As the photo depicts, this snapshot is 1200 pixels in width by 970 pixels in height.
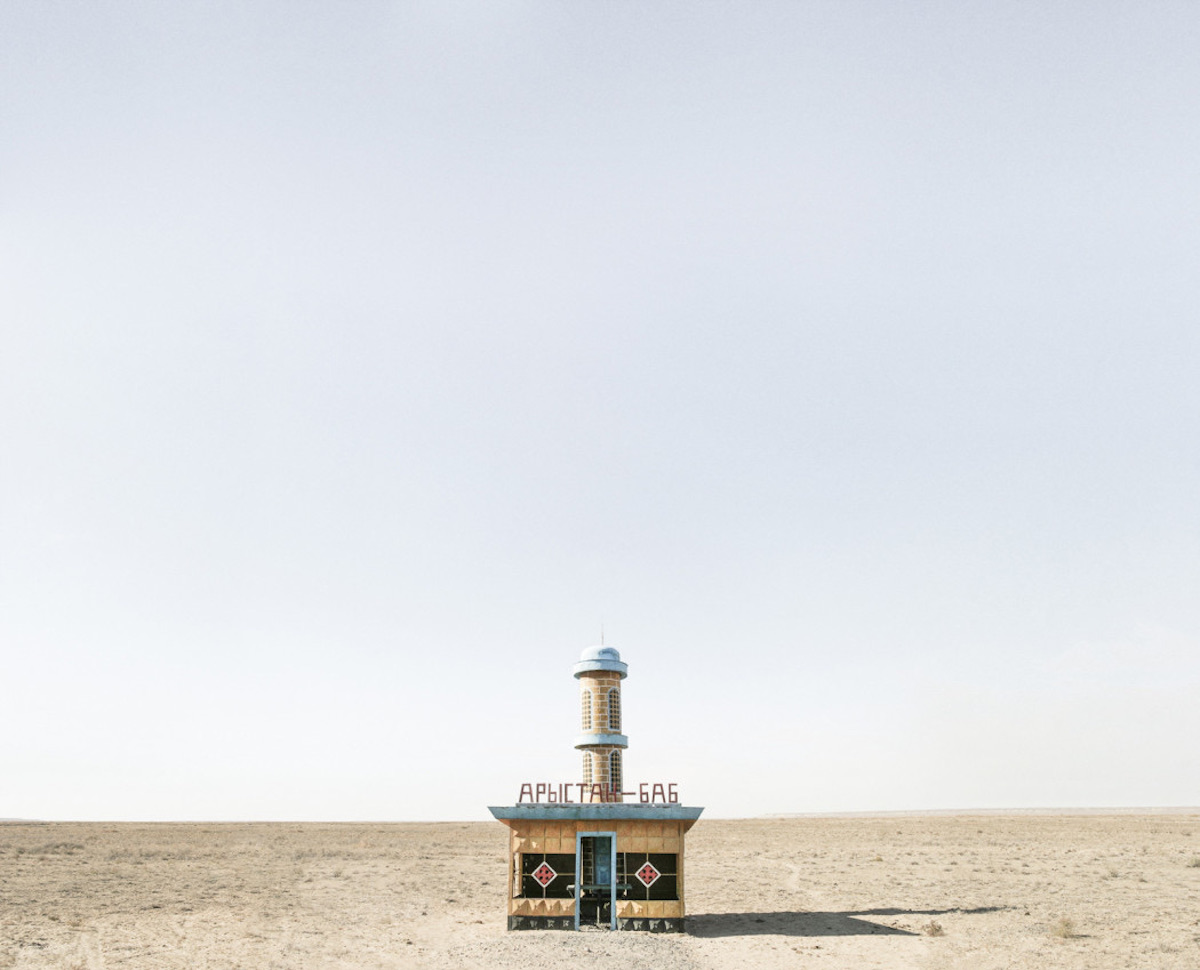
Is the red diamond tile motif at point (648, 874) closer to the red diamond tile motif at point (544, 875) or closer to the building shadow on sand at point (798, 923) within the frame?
the building shadow on sand at point (798, 923)

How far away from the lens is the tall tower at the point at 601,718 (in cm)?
3278

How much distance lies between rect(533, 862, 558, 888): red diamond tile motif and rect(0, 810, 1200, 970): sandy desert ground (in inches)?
73.4

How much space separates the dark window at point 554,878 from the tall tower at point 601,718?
2591 millimetres

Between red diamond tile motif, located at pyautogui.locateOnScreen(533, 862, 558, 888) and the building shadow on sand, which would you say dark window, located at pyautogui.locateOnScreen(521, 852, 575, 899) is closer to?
red diamond tile motif, located at pyautogui.locateOnScreen(533, 862, 558, 888)

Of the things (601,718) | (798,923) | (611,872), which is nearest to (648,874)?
(611,872)

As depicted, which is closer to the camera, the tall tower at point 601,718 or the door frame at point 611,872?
the door frame at point 611,872

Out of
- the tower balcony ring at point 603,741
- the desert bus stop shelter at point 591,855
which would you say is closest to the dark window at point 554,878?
the desert bus stop shelter at point 591,855

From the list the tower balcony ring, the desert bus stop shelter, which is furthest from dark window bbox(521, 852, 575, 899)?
the tower balcony ring

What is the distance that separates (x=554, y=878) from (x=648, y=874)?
326 cm

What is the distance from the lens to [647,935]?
1152 inches

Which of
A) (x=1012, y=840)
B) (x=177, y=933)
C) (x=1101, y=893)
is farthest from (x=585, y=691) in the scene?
(x=1012, y=840)

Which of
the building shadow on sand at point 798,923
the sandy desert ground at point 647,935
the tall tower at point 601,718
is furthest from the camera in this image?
the tall tower at point 601,718

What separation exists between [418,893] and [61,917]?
15780 millimetres

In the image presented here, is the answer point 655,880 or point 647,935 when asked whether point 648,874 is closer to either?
point 655,880
